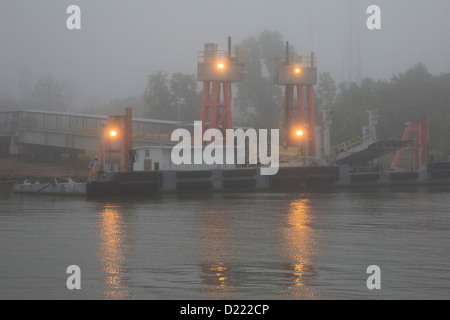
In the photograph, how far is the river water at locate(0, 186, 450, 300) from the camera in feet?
52.2

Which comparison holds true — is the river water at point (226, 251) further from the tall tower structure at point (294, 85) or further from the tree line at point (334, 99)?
the tree line at point (334, 99)

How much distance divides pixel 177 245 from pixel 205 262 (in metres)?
3.51

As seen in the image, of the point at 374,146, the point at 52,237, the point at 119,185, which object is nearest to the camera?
the point at 52,237

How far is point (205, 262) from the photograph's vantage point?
1931cm

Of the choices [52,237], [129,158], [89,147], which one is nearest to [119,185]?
[129,158]

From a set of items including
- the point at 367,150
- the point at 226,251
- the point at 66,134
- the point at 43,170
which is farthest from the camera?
the point at 66,134

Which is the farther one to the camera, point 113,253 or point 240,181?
point 240,181

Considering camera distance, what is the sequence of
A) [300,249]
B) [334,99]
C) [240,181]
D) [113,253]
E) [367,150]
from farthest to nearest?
[334,99]
[367,150]
[240,181]
[300,249]
[113,253]

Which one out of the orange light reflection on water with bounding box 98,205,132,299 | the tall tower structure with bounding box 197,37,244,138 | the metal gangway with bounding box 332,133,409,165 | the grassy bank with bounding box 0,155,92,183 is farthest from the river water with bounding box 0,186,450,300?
the grassy bank with bounding box 0,155,92,183

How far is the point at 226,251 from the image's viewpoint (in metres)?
21.3

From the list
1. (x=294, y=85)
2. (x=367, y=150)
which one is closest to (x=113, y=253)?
(x=367, y=150)

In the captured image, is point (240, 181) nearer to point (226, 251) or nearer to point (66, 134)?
point (66, 134)
